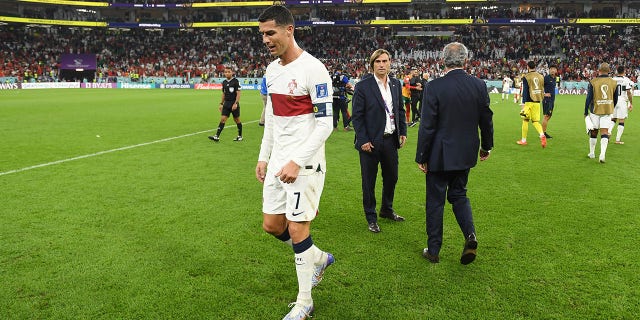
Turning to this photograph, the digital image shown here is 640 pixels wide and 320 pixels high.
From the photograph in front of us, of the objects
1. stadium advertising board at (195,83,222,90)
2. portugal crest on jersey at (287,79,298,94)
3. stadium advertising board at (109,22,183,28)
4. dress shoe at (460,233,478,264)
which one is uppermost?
stadium advertising board at (109,22,183,28)

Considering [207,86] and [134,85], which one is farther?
[134,85]

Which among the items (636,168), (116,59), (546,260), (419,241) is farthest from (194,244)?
(116,59)

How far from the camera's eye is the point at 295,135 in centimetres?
350

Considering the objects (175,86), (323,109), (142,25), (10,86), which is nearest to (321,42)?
(175,86)

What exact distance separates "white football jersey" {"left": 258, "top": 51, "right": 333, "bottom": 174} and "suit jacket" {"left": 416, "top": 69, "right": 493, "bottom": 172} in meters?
1.43

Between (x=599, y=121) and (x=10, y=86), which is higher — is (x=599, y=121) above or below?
below

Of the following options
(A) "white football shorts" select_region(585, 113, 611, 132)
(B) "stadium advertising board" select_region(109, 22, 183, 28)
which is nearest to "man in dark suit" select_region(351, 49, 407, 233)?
(A) "white football shorts" select_region(585, 113, 611, 132)

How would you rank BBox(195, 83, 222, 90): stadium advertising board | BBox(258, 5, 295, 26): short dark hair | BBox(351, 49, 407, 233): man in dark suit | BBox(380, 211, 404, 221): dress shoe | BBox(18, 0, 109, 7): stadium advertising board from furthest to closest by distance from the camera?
1. BBox(18, 0, 109, 7): stadium advertising board
2. BBox(195, 83, 222, 90): stadium advertising board
3. BBox(380, 211, 404, 221): dress shoe
4. BBox(351, 49, 407, 233): man in dark suit
5. BBox(258, 5, 295, 26): short dark hair

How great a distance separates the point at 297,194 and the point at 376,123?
7.85ft

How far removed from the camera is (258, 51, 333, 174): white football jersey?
3.34 meters

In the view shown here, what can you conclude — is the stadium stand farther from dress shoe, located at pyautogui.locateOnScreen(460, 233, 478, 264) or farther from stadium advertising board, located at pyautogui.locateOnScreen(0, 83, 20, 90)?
dress shoe, located at pyautogui.locateOnScreen(460, 233, 478, 264)

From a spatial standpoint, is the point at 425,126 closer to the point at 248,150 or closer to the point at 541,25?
the point at 248,150

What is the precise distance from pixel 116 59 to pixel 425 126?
6167cm

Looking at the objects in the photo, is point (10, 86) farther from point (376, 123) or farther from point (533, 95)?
point (376, 123)
